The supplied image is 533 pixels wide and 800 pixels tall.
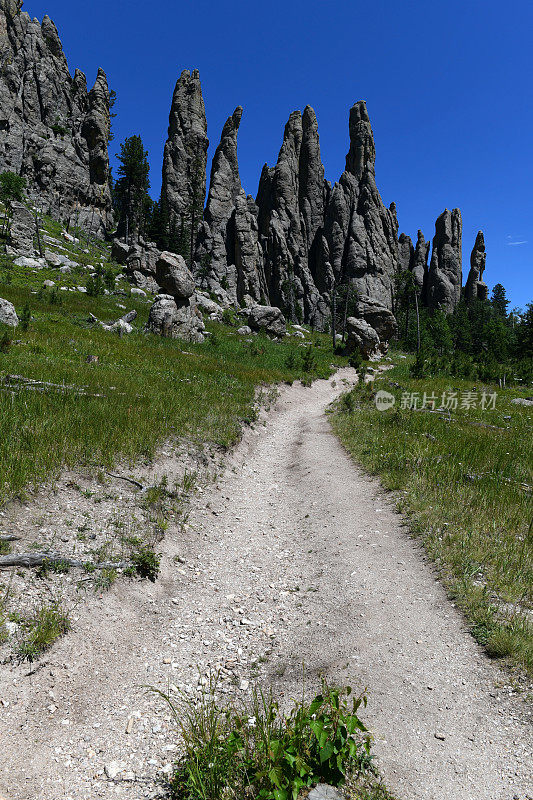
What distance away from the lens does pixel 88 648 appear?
4.51 meters

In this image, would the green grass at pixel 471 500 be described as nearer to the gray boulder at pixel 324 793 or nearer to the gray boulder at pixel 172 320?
the gray boulder at pixel 324 793

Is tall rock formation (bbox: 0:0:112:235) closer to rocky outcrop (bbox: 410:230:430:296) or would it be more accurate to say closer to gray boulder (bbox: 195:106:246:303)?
gray boulder (bbox: 195:106:246:303)

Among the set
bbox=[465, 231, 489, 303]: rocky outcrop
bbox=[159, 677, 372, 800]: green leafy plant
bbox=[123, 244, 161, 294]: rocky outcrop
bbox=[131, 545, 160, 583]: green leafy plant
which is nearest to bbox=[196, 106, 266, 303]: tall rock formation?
bbox=[123, 244, 161, 294]: rocky outcrop

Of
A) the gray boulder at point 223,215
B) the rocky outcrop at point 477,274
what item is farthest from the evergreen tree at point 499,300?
the gray boulder at point 223,215

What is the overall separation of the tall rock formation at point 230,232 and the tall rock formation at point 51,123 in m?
25.9

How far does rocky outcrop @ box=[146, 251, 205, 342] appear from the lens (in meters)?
31.6

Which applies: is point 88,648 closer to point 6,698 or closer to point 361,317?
point 6,698

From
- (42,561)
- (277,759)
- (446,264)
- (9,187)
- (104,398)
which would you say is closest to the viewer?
(277,759)

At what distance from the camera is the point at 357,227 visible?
359ft

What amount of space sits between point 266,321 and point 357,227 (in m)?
79.3

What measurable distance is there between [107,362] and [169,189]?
307 ft

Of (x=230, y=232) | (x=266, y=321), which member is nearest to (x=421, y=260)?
(x=230, y=232)

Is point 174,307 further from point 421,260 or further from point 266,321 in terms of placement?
point 421,260

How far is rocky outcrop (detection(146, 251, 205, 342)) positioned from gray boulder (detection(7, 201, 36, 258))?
86.6ft
